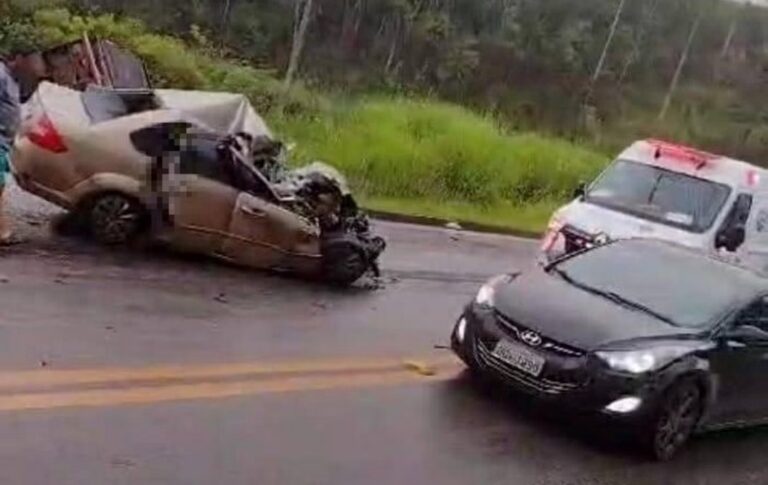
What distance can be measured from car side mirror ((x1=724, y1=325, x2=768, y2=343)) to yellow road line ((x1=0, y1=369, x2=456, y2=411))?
2126mm

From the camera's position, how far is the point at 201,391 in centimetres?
777

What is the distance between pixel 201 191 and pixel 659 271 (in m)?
4.47

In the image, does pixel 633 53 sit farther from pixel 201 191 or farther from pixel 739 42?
pixel 201 191

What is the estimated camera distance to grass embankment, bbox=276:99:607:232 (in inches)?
882

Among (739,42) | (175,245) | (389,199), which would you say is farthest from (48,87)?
(739,42)

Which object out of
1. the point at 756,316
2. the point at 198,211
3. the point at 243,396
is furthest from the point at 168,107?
the point at 756,316

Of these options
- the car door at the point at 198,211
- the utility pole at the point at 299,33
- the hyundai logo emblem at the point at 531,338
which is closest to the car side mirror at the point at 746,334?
the hyundai logo emblem at the point at 531,338

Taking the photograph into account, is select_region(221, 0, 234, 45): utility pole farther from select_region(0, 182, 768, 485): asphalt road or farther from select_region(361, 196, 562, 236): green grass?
select_region(0, 182, 768, 485): asphalt road

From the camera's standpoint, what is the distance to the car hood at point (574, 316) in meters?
8.53

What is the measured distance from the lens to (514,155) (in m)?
26.7

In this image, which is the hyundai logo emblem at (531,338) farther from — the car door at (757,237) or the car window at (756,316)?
the car door at (757,237)

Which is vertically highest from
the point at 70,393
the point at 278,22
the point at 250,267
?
the point at 70,393

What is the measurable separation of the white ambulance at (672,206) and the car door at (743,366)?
4.78m

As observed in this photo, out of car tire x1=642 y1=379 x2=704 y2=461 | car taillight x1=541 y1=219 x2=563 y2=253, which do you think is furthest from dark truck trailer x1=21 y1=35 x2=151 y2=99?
A: car tire x1=642 y1=379 x2=704 y2=461
